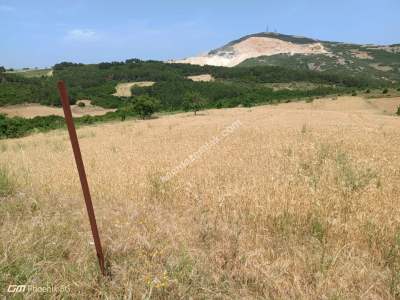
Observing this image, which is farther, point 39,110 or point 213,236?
point 39,110

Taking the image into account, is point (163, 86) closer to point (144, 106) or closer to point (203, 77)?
point (203, 77)

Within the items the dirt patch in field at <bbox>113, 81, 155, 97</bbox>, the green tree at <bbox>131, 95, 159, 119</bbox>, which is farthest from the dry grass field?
the dirt patch in field at <bbox>113, 81, 155, 97</bbox>

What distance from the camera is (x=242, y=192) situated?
16.8 feet

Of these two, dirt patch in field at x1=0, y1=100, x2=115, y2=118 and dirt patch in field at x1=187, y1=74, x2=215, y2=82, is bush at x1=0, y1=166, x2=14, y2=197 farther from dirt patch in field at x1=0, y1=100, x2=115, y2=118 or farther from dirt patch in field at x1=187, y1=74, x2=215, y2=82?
dirt patch in field at x1=187, y1=74, x2=215, y2=82

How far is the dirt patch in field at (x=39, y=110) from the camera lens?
8006cm

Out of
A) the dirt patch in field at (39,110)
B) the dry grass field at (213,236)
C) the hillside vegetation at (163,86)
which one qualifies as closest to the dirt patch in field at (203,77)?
the hillside vegetation at (163,86)

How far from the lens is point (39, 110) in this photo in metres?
84.5

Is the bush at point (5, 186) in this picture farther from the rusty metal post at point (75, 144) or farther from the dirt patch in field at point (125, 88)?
the dirt patch in field at point (125, 88)

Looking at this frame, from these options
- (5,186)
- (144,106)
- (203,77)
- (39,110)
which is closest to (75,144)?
(5,186)

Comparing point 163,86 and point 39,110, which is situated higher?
point 163,86

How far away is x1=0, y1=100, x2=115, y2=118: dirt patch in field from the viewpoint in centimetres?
8006

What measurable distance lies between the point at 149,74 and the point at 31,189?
495ft

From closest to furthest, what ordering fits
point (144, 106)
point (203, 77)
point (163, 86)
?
1. point (144, 106)
2. point (163, 86)
3. point (203, 77)

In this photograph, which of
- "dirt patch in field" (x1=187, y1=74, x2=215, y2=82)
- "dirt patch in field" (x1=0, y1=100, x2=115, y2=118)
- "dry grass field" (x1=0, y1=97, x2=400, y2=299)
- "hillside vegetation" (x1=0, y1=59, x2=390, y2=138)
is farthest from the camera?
"dirt patch in field" (x1=187, y1=74, x2=215, y2=82)
